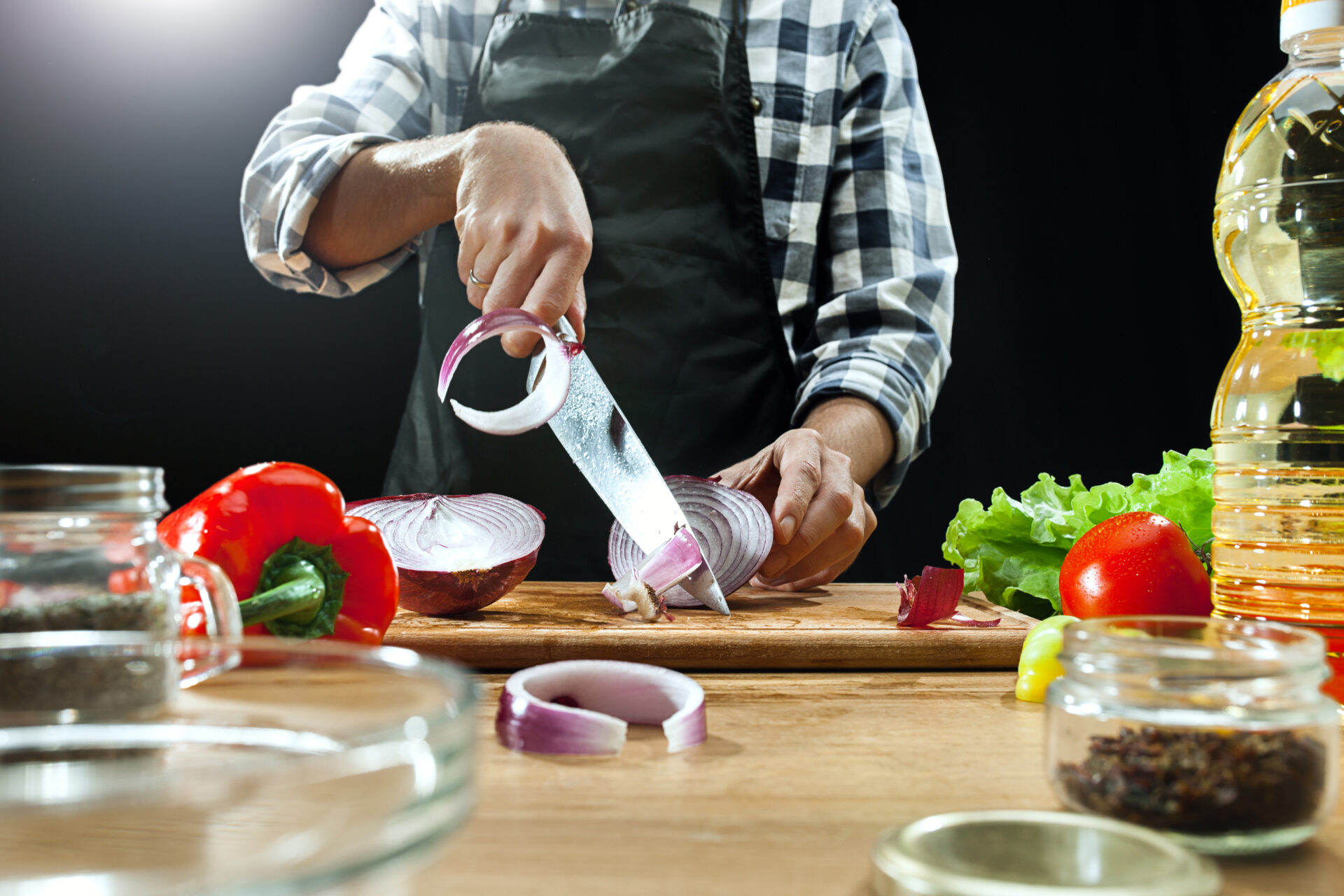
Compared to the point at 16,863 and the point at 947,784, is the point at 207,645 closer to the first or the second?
the point at 16,863

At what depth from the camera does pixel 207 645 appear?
1.74ft

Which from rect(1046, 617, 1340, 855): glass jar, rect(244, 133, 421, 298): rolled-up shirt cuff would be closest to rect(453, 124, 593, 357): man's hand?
rect(244, 133, 421, 298): rolled-up shirt cuff

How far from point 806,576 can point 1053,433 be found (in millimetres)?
1763

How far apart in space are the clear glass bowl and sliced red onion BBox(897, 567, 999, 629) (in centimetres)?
74

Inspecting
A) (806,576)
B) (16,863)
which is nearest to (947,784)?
(16,863)

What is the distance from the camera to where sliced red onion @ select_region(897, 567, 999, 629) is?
43.5 inches

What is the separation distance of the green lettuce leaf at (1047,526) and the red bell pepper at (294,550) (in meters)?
0.80

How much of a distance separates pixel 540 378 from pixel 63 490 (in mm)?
863

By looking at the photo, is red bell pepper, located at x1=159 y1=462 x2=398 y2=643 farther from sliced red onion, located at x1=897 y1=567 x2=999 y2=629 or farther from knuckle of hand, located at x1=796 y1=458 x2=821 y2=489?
knuckle of hand, located at x1=796 y1=458 x2=821 y2=489

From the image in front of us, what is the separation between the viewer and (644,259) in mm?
2051

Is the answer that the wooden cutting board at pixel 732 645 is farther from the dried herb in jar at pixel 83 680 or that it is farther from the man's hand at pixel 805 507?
the dried herb in jar at pixel 83 680

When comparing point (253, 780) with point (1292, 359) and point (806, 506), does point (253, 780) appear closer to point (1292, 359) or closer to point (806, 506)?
point (1292, 359)

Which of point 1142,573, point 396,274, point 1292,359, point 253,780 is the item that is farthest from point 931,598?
point 396,274

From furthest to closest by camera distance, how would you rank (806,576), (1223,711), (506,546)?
1. (806,576)
2. (506,546)
3. (1223,711)
